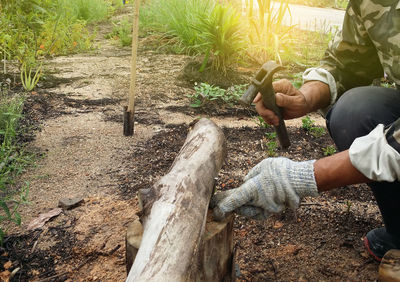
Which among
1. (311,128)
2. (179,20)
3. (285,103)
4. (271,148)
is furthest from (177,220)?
(179,20)

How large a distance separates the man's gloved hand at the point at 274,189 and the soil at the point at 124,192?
528 millimetres

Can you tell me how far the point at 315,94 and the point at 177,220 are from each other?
116 cm

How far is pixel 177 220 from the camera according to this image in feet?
4.26

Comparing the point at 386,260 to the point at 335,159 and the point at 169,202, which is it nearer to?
the point at 335,159

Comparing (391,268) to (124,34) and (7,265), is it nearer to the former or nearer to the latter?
(7,265)

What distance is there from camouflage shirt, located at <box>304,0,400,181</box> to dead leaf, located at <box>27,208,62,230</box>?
160 cm

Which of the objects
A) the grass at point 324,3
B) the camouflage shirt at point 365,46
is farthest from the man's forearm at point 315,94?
the grass at point 324,3

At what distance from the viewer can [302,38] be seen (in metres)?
6.34

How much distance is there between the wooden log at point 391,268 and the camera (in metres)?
1.59

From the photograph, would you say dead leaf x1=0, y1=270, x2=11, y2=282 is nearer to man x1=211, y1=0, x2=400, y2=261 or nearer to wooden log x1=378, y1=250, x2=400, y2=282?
man x1=211, y1=0, x2=400, y2=261

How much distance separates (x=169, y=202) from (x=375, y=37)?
3.92 ft

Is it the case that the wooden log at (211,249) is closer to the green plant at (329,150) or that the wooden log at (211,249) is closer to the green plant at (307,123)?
the green plant at (329,150)

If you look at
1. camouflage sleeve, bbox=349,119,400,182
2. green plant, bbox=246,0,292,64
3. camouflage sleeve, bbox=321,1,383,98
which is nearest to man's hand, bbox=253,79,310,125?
camouflage sleeve, bbox=321,1,383,98

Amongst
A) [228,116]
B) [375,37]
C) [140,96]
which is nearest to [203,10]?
[140,96]
